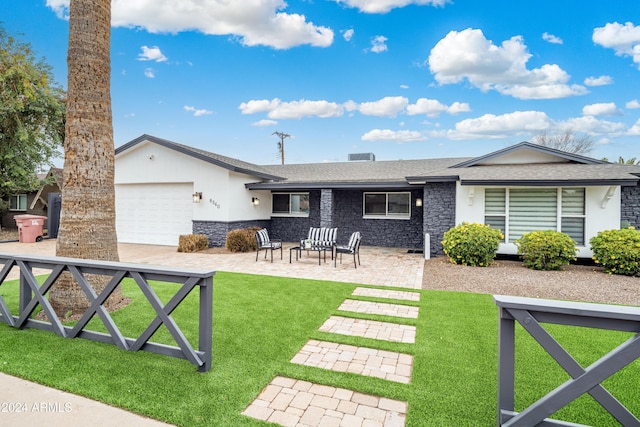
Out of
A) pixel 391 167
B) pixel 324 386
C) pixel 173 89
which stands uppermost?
pixel 173 89

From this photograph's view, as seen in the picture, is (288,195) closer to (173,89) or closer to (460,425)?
(173,89)

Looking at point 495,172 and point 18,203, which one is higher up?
point 495,172

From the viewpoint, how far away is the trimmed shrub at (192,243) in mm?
12039

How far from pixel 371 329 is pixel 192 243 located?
30.2ft

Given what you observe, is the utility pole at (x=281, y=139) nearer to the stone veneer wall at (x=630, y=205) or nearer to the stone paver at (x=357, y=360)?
the stone veneer wall at (x=630, y=205)

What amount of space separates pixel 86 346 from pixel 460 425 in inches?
154

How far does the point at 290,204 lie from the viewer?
1538 centimetres

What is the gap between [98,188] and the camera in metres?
5.01

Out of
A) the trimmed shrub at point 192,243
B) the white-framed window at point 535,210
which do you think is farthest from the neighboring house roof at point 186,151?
the white-framed window at point 535,210

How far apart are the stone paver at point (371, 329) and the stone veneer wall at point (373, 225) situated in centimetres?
914

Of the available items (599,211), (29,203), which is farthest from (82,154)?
(29,203)

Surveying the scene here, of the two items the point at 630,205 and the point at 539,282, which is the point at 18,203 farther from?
the point at 630,205

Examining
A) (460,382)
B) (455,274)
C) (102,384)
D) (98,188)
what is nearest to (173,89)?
(98,188)

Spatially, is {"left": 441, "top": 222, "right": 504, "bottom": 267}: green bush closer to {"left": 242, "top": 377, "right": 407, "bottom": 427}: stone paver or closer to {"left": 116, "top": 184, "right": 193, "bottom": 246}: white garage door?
{"left": 242, "top": 377, "right": 407, "bottom": 427}: stone paver
